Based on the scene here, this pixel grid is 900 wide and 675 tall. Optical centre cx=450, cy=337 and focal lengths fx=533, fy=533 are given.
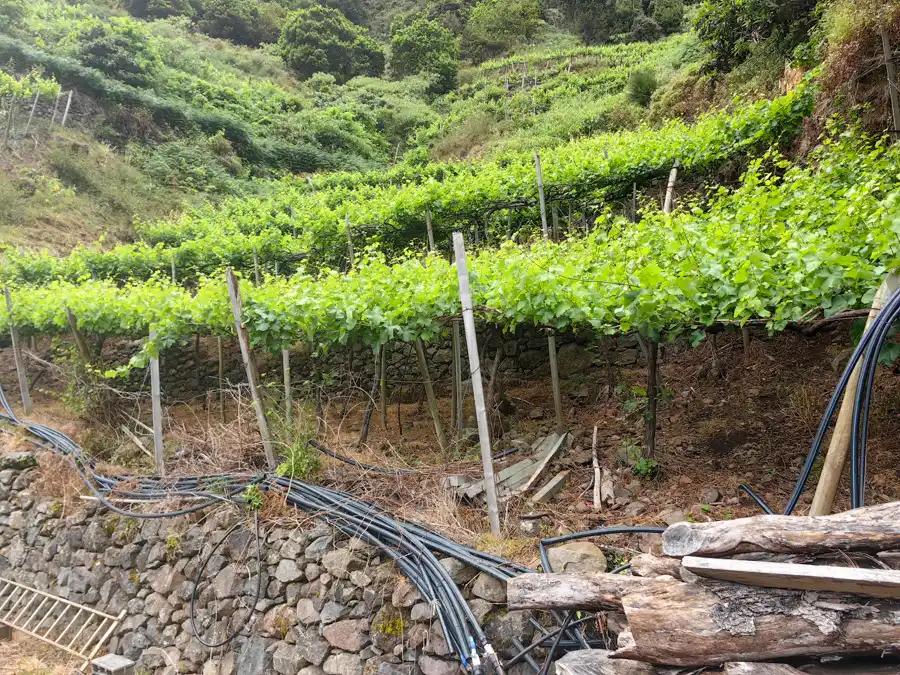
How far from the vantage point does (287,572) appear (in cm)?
432

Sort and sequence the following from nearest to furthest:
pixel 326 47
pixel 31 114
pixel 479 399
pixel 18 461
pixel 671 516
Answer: pixel 479 399 → pixel 671 516 → pixel 18 461 → pixel 31 114 → pixel 326 47

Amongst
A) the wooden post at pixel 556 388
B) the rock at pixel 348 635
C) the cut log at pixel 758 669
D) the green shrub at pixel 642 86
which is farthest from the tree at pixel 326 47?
the cut log at pixel 758 669

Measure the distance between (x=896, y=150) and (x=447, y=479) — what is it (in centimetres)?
540

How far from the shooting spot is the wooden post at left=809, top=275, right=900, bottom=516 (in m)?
2.62

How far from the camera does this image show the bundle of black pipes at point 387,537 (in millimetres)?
2986

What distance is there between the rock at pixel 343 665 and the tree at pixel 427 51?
3214 cm

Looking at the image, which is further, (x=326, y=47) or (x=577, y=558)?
(x=326, y=47)

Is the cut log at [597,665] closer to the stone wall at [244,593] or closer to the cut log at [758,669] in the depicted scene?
the cut log at [758,669]

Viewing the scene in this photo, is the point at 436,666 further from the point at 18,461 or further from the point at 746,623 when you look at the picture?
the point at 18,461

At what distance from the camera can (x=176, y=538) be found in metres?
5.16

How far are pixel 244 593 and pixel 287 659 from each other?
0.71 m

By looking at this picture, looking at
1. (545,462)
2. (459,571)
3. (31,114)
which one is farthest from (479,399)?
(31,114)

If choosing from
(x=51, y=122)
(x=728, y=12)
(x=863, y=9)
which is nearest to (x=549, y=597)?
(x=863, y=9)

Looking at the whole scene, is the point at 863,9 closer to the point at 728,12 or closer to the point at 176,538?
the point at 728,12
